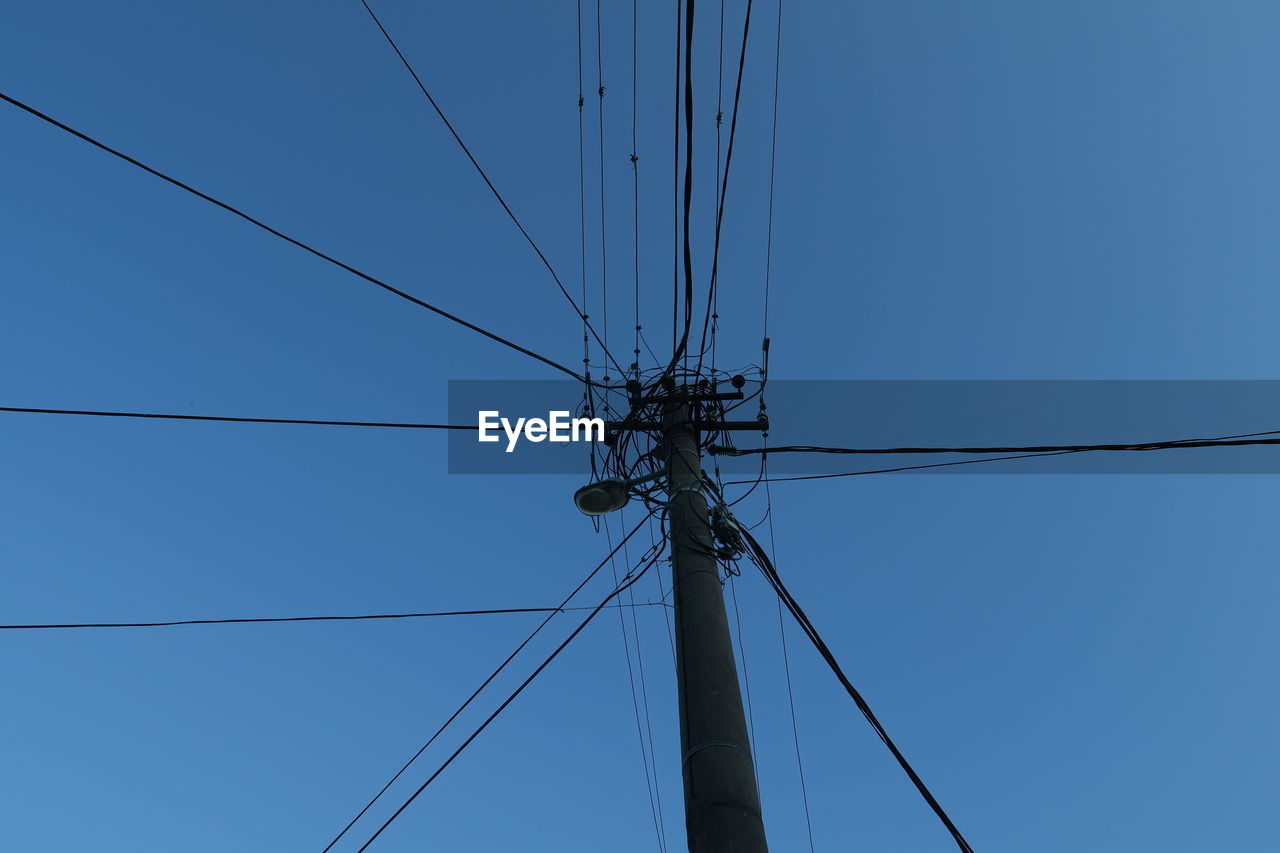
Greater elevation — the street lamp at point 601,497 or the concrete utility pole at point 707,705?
the street lamp at point 601,497

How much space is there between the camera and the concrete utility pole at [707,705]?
12.1ft

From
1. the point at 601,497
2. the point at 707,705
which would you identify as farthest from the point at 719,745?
the point at 601,497

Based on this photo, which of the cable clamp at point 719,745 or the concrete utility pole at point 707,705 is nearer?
the concrete utility pole at point 707,705

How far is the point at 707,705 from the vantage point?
162 inches

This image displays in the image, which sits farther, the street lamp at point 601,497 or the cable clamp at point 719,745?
the street lamp at point 601,497

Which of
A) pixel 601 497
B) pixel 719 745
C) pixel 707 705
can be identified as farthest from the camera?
pixel 601 497

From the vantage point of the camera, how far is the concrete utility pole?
368cm

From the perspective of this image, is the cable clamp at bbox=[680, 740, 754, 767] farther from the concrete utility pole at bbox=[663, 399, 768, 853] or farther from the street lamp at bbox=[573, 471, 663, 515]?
the street lamp at bbox=[573, 471, 663, 515]

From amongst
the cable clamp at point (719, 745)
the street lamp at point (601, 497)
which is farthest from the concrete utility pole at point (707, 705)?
the street lamp at point (601, 497)

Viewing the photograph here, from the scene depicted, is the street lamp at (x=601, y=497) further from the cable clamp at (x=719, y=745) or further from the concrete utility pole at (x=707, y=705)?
the cable clamp at (x=719, y=745)

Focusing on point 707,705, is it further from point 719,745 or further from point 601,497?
point 601,497

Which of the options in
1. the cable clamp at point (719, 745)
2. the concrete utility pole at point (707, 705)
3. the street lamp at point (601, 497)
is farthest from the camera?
the street lamp at point (601, 497)

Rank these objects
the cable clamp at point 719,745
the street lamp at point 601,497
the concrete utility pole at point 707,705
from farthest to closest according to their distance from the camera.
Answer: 1. the street lamp at point 601,497
2. the cable clamp at point 719,745
3. the concrete utility pole at point 707,705

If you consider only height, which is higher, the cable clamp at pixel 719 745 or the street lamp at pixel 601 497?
the street lamp at pixel 601 497
